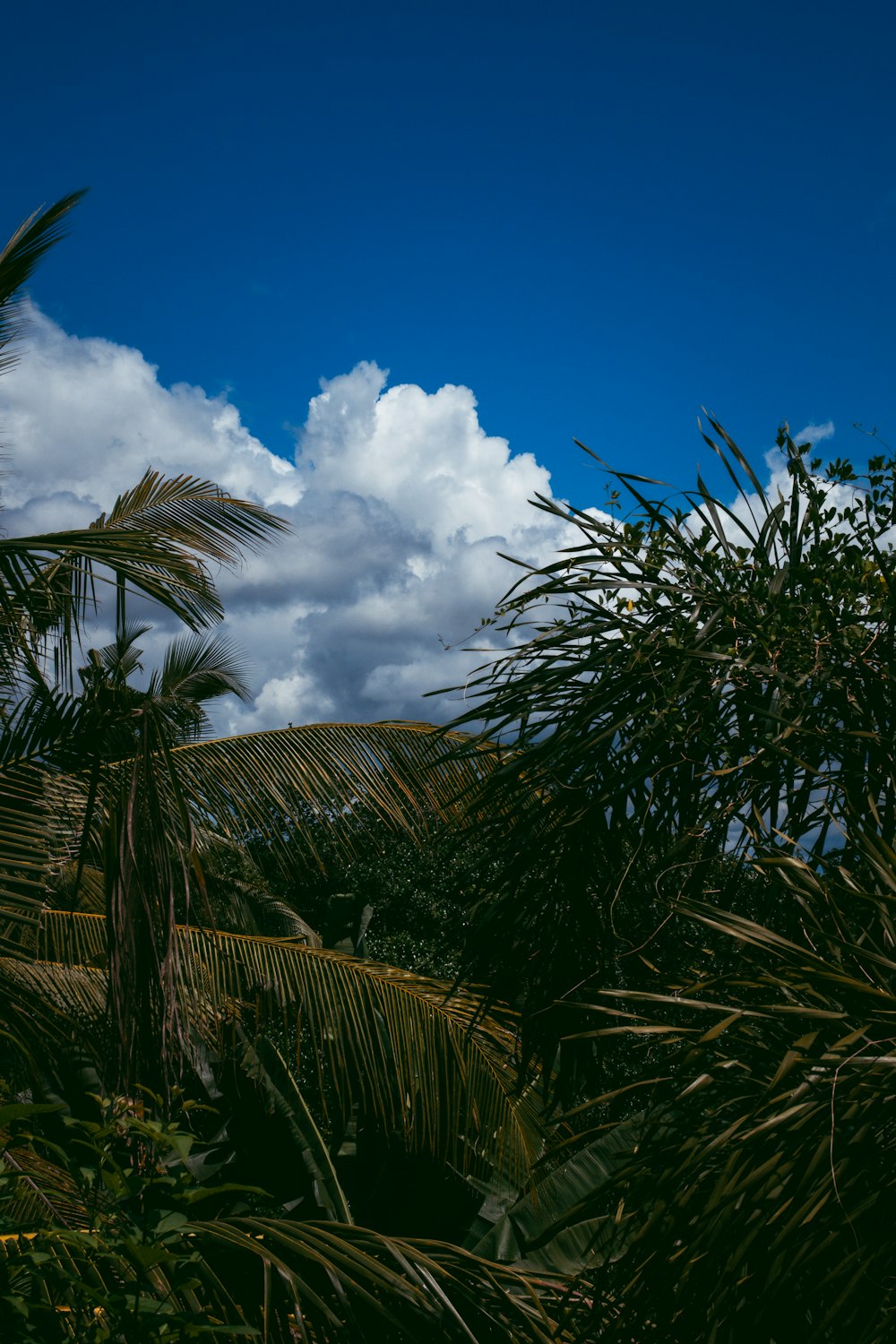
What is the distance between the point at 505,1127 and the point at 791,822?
8.91 feet

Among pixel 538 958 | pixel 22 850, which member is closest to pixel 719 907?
pixel 538 958

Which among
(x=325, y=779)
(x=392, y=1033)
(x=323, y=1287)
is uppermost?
(x=325, y=779)

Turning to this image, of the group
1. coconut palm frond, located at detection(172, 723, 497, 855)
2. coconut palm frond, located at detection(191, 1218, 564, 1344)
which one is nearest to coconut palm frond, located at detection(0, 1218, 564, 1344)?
coconut palm frond, located at detection(191, 1218, 564, 1344)

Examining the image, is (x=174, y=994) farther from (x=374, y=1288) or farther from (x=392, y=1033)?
(x=392, y=1033)

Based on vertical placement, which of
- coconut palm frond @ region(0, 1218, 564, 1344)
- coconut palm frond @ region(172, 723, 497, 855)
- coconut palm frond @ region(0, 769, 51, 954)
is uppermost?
coconut palm frond @ region(172, 723, 497, 855)

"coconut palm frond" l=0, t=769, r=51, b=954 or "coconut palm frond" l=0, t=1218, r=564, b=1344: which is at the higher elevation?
"coconut palm frond" l=0, t=769, r=51, b=954

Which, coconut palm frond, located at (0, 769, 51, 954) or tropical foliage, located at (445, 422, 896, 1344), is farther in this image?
coconut palm frond, located at (0, 769, 51, 954)

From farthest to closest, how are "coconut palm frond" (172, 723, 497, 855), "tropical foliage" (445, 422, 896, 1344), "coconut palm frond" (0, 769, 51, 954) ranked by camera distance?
"coconut palm frond" (172, 723, 497, 855) → "coconut palm frond" (0, 769, 51, 954) → "tropical foliage" (445, 422, 896, 1344)

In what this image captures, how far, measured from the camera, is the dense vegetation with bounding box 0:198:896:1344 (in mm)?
2344

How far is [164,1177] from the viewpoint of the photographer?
258 centimetres

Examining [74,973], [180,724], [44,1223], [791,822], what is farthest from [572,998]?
[74,973]

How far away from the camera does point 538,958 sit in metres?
4.28

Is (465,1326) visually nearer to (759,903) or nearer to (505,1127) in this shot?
(759,903)

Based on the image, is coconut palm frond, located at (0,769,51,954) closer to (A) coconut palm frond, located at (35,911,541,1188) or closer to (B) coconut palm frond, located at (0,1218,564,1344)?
(A) coconut palm frond, located at (35,911,541,1188)
